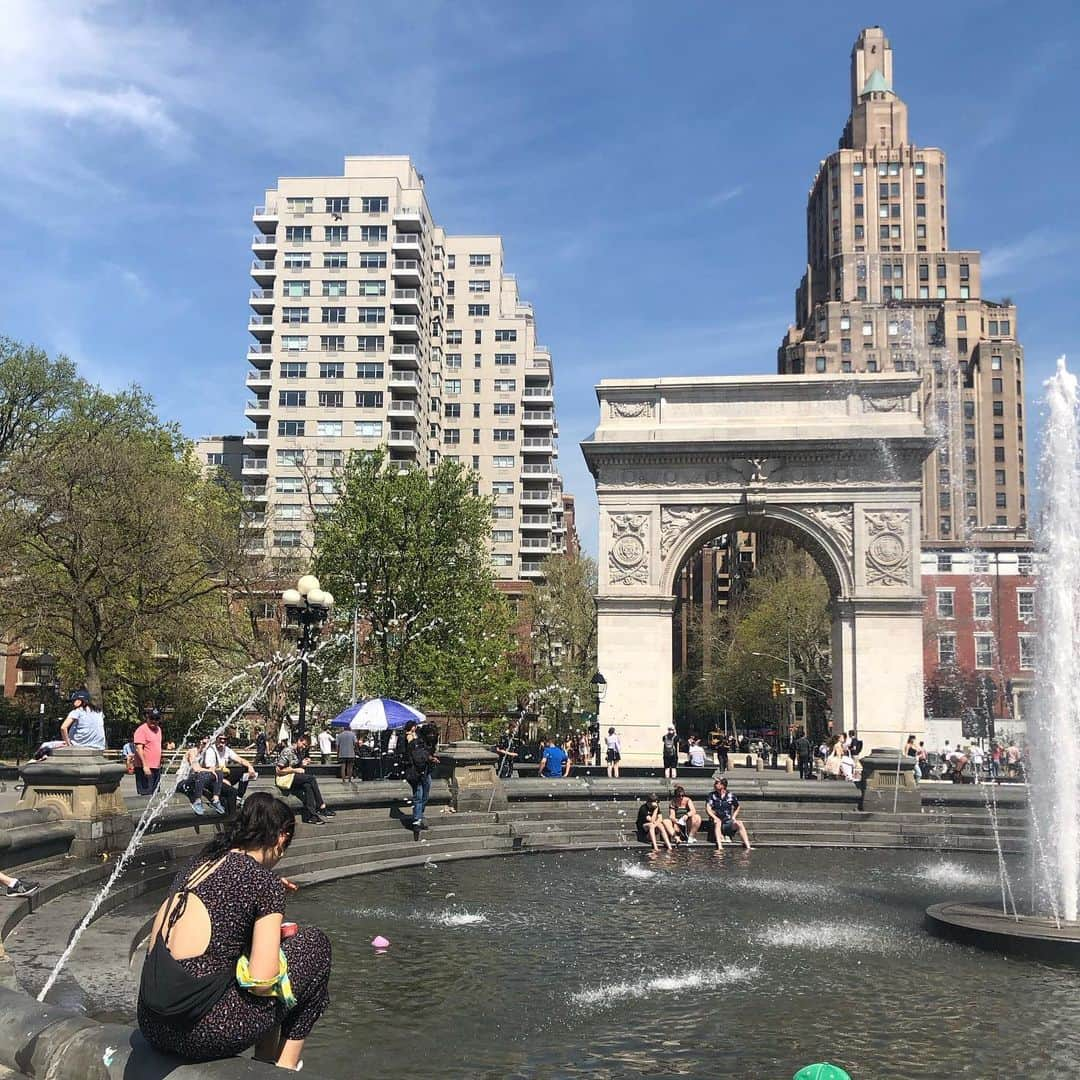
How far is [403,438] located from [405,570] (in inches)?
1388

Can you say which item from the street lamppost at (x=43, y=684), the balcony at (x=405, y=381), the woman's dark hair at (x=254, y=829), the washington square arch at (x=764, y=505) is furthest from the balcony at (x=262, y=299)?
the woman's dark hair at (x=254, y=829)

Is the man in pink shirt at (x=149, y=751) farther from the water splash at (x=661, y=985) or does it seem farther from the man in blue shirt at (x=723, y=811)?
the water splash at (x=661, y=985)

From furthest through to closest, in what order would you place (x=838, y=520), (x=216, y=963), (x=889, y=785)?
(x=838, y=520)
(x=889, y=785)
(x=216, y=963)

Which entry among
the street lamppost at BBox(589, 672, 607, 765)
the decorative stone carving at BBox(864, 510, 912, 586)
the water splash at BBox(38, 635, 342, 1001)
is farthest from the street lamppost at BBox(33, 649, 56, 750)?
the decorative stone carving at BBox(864, 510, 912, 586)

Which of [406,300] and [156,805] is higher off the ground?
[406,300]

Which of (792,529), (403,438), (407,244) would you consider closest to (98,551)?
(792,529)

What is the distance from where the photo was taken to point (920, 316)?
10962 cm

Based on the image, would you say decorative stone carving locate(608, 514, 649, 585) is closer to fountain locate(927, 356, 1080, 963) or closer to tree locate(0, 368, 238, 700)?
tree locate(0, 368, 238, 700)

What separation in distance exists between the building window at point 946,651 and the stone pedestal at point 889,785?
49463 millimetres

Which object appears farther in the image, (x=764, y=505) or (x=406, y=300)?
(x=406, y=300)

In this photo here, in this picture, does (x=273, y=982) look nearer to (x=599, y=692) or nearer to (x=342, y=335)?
(x=599, y=692)

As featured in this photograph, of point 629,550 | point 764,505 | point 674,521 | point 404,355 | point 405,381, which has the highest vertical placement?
point 404,355

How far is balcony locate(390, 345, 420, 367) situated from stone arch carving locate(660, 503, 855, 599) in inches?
1692

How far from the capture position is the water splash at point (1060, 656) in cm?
1232
